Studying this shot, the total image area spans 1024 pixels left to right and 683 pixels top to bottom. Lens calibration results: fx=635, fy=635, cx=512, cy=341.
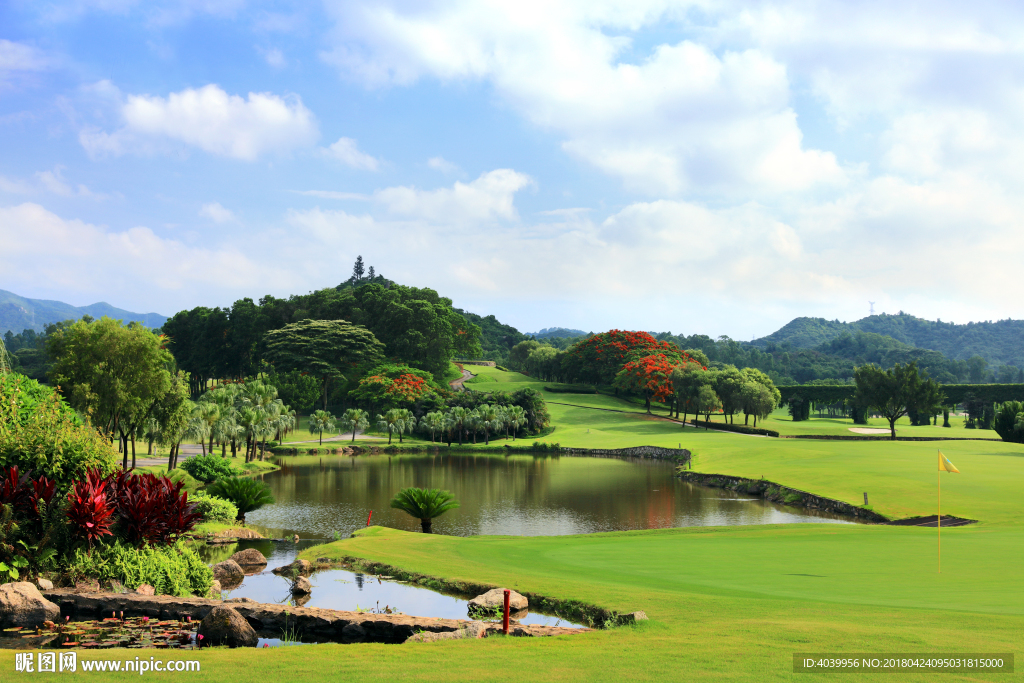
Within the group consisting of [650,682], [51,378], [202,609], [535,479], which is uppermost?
[51,378]

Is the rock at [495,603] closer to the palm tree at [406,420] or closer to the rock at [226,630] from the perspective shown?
the rock at [226,630]

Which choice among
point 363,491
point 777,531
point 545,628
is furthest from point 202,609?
point 363,491

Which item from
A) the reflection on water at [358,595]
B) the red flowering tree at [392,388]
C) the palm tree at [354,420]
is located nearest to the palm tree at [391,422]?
the palm tree at [354,420]

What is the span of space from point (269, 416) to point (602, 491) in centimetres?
3636

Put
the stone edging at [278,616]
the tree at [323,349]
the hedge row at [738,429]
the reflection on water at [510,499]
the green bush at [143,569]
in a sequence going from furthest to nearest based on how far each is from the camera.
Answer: the tree at [323,349], the hedge row at [738,429], the reflection on water at [510,499], the green bush at [143,569], the stone edging at [278,616]

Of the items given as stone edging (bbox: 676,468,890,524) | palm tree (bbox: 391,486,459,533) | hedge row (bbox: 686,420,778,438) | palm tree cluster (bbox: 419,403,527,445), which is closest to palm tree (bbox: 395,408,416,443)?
palm tree cluster (bbox: 419,403,527,445)

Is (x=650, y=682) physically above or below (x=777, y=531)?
above

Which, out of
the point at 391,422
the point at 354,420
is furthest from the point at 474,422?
the point at 354,420

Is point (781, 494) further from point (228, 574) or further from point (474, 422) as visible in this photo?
point (474, 422)

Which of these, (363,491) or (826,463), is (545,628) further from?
(826,463)

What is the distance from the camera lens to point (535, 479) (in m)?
53.3

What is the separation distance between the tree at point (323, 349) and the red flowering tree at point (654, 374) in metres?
41.9

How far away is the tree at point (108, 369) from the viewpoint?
40219 mm

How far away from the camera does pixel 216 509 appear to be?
29.0 metres
